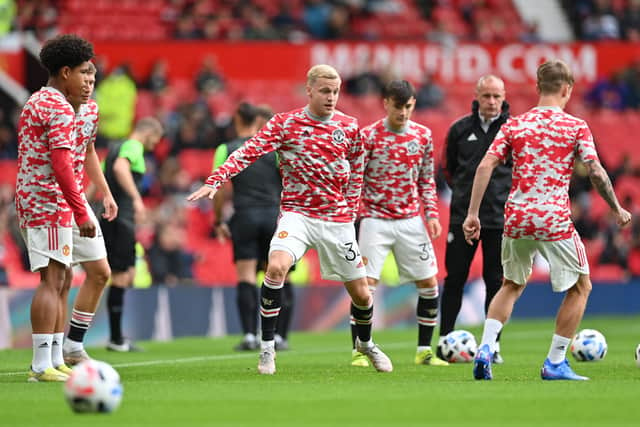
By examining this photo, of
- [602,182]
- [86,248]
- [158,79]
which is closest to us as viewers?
[602,182]

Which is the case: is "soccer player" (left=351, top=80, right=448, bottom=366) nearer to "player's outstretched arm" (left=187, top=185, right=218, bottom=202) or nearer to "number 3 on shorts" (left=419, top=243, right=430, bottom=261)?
"number 3 on shorts" (left=419, top=243, right=430, bottom=261)

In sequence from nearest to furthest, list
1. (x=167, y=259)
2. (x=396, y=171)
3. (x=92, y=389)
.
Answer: (x=92, y=389), (x=396, y=171), (x=167, y=259)

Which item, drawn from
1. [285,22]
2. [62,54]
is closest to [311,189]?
[62,54]

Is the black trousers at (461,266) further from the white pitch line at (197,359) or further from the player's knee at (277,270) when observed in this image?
the player's knee at (277,270)

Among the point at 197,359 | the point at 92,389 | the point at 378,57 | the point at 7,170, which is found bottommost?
the point at 197,359

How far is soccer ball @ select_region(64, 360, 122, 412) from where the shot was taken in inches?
270

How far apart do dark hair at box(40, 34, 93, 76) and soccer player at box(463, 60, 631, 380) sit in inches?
112

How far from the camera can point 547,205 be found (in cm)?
896

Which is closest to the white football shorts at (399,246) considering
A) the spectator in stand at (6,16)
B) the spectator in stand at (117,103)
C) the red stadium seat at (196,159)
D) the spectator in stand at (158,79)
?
the red stadium seat at (196,159)

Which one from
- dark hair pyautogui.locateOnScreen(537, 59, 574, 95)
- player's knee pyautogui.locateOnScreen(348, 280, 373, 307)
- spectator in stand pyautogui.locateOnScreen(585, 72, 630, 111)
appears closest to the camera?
dark hair pyautogui.locateOnScreen(537, 59, 574, 95)

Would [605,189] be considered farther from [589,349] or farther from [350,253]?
[589,349]

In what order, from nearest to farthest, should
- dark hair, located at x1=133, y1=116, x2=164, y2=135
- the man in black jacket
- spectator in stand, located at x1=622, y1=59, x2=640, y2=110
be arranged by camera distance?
the man in black jacket → dark hair, located at x1=133, y1=116, x2=164, y2=135 → spectator in stand, located at x1=622, y1=59, x2=640, y2=110

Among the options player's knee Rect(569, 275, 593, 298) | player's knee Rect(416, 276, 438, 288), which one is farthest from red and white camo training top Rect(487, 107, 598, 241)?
player's knee Rect(416, 276, 438, 288)

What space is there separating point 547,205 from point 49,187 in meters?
3.35
